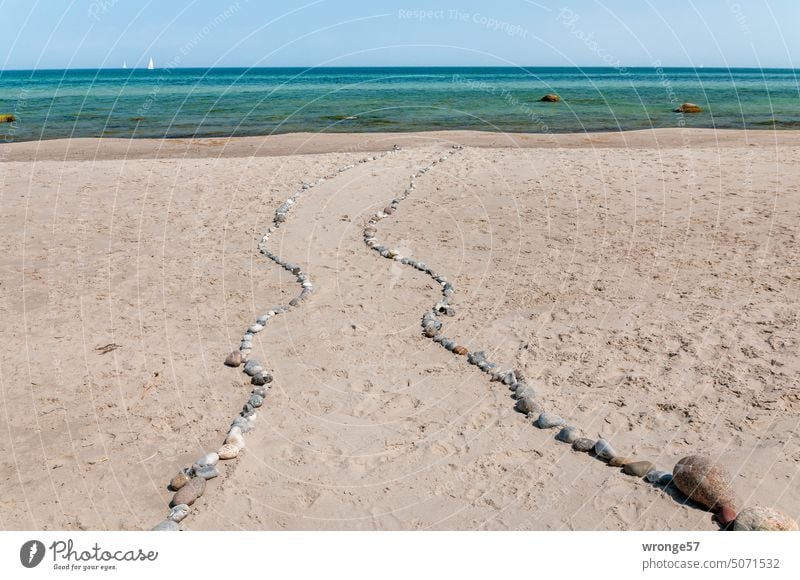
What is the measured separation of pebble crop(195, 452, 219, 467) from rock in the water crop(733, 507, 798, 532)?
12.5 ft

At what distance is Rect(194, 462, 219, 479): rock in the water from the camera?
5.29 metres

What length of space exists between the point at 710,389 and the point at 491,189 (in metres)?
8.00

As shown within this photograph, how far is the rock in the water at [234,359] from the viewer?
7168 millimetres

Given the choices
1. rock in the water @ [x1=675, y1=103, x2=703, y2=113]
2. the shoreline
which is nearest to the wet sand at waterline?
the shoreline

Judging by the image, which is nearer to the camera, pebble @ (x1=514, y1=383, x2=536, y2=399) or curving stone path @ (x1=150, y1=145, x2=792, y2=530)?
curving stone path @ (x1=150, y1=145, x2=792, y2=530)

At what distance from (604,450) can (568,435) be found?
0.35 meters

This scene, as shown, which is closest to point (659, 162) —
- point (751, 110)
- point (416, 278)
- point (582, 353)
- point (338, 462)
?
point (416, 278)

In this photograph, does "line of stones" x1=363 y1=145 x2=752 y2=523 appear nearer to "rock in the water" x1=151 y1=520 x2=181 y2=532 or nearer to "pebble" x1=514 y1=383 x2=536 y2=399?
"pebble" x1=514 y1=383 x2=536 y2=399

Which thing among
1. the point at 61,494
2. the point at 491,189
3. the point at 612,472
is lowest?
the point at 61,494

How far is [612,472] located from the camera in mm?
5211

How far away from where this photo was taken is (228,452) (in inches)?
220

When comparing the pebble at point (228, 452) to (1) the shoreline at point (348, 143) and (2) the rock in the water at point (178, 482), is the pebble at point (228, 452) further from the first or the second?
(1) the shoreline at point (348, 143)

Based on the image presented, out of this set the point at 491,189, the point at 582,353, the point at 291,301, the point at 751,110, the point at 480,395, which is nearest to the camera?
the point at 480,395

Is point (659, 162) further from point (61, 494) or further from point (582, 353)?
point (61, 494)
